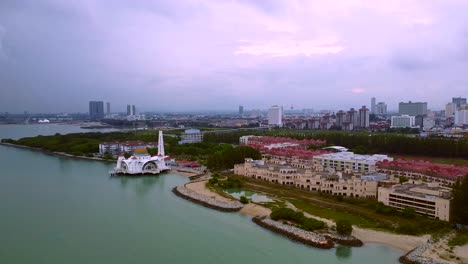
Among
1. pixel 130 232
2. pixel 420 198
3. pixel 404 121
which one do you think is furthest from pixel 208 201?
pixel 404 121

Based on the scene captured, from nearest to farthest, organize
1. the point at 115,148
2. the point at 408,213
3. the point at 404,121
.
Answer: the point at 408,213, the point at 115,148, the point at 404,121

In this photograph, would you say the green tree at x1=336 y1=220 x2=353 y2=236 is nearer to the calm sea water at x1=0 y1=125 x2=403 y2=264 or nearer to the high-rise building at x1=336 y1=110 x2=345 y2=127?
the calm sea water at x1=0 y1=125 x2=403 y2=264

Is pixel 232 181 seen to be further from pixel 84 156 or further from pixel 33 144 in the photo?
pixel 33 144

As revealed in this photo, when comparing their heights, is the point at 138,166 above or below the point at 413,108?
below

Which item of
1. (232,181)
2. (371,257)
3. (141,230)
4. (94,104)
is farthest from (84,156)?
(94,104)

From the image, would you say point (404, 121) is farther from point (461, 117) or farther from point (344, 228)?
point (344, 228)

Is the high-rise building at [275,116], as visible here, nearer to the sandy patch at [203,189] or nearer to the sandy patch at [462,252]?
the sandy patch at [203,189]

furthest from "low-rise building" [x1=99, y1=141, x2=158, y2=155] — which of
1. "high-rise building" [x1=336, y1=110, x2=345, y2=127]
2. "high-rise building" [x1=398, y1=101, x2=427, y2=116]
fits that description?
"high-rise building" [x1=398, y1=101, x2=427, y2=116]

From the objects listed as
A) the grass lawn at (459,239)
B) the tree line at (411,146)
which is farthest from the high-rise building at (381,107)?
the grass lawn at (459,239)
